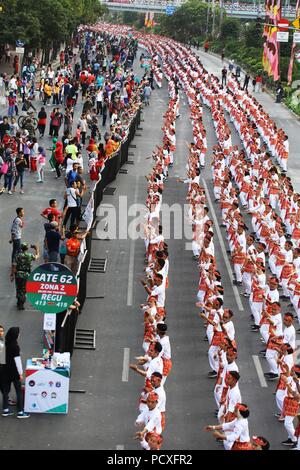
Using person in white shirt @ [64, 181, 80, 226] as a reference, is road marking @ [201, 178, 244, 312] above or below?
below

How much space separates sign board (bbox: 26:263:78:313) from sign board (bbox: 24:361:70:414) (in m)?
Answer: 0.93

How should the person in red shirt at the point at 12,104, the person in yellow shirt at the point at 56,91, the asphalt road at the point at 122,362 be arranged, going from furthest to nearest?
the person in yellow shirt at the point at 56,91 < the person in red shirt at the point at 12,104 < the asphalt road at the point at 122,362

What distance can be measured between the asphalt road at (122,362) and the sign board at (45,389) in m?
0.19

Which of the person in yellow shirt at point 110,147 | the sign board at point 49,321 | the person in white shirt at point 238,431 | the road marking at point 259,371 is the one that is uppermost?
the sign board at point 49,321

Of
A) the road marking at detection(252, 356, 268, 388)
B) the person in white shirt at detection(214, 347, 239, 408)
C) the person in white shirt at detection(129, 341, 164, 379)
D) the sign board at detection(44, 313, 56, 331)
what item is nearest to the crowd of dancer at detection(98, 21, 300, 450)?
the person in white shirt at detection(214, 347, 239, 408)

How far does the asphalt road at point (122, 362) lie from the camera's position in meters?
14.1

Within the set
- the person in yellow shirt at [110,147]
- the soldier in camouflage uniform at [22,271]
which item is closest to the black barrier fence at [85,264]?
the person in yellow shirt at [110,147]

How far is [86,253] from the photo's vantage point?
20062mm

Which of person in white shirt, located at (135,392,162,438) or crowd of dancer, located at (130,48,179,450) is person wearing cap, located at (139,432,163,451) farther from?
person in white shirt, located at (135,392,162,438)

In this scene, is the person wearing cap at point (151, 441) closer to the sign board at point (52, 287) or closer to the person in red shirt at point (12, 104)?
the sign board at point (52, 287)

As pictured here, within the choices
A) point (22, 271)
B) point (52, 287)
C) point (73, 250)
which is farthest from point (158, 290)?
point (52, 287)

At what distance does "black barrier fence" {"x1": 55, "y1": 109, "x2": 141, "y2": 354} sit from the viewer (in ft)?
51.6

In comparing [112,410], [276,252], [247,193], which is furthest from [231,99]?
[112,410]

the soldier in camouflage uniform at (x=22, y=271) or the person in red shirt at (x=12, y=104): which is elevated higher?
the soldier in camouflage uniform at (x=22, y=271)
